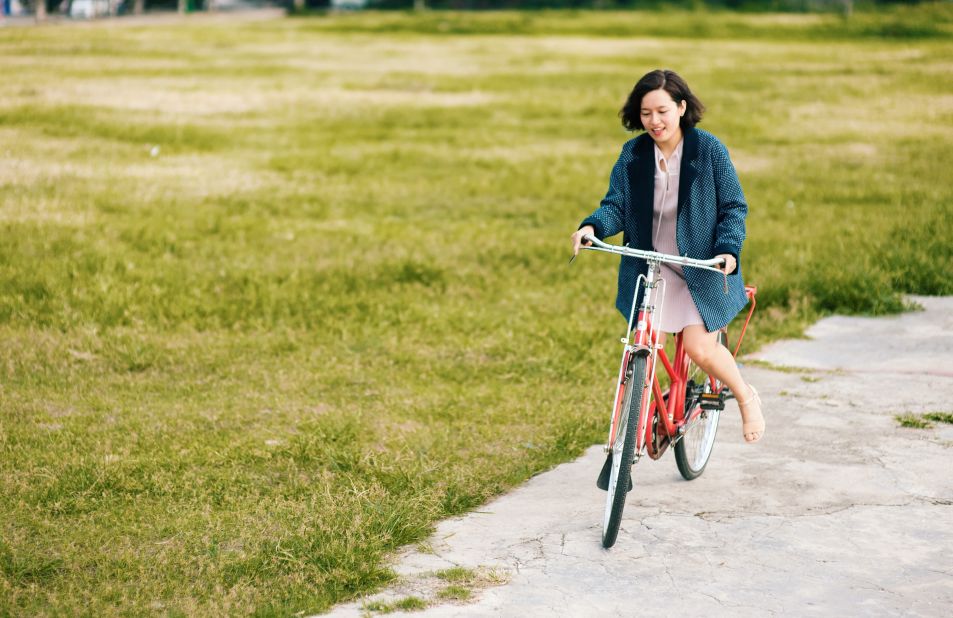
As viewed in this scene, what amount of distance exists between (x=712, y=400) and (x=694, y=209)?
2.98 feet

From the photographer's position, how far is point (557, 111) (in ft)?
65.1

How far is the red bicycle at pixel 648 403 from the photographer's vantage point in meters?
4.29

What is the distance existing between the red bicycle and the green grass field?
0.80m

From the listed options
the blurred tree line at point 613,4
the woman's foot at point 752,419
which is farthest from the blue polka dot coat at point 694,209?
the blurred tree line at point 613,4

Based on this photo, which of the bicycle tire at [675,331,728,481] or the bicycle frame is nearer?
the bicycle frame

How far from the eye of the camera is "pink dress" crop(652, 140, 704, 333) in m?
4.63

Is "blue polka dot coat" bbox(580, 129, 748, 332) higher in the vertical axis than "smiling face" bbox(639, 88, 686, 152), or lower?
lower

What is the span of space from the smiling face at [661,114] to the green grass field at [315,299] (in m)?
1.77

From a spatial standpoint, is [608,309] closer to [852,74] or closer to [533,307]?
[533,307]

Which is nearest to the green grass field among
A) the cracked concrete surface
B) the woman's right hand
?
the cracked concrete surface

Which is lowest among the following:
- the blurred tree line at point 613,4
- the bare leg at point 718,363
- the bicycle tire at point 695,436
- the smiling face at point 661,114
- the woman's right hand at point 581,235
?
the bicycle tire at point 695,436

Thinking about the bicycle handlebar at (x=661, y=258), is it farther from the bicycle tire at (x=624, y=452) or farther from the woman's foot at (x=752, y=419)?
the woman's foot at (x=752, y=419)

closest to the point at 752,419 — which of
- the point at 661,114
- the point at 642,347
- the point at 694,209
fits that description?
the point at 642,347

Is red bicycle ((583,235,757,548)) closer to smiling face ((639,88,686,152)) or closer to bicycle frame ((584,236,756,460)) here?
bicycle frame ((584,236,756,460))
